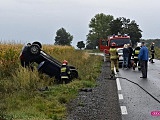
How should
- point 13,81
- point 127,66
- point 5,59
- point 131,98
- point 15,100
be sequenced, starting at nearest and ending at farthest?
point 15,100 < point 131,98 < point 13,81 < point 5,59 < point 127,66

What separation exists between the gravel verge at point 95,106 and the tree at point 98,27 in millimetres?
100978

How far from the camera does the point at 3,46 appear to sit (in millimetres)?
16438

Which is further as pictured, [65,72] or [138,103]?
[65,72]

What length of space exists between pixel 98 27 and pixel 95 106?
106360mm

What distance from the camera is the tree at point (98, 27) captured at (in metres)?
114

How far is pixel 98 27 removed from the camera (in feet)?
378

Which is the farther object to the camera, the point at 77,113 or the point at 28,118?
the point at 77,113

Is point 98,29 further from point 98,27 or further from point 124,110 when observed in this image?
point 124,110

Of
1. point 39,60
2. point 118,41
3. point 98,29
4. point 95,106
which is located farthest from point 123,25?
point 95,106

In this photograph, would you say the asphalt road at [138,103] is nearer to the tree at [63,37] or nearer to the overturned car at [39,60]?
the overturned car at [39,60]

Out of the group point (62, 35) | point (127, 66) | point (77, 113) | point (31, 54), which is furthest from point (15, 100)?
point (62, 35)

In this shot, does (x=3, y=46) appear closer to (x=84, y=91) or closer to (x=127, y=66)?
(x=84, y=91)

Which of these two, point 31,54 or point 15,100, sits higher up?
point 31,54

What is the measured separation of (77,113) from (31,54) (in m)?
6.53
